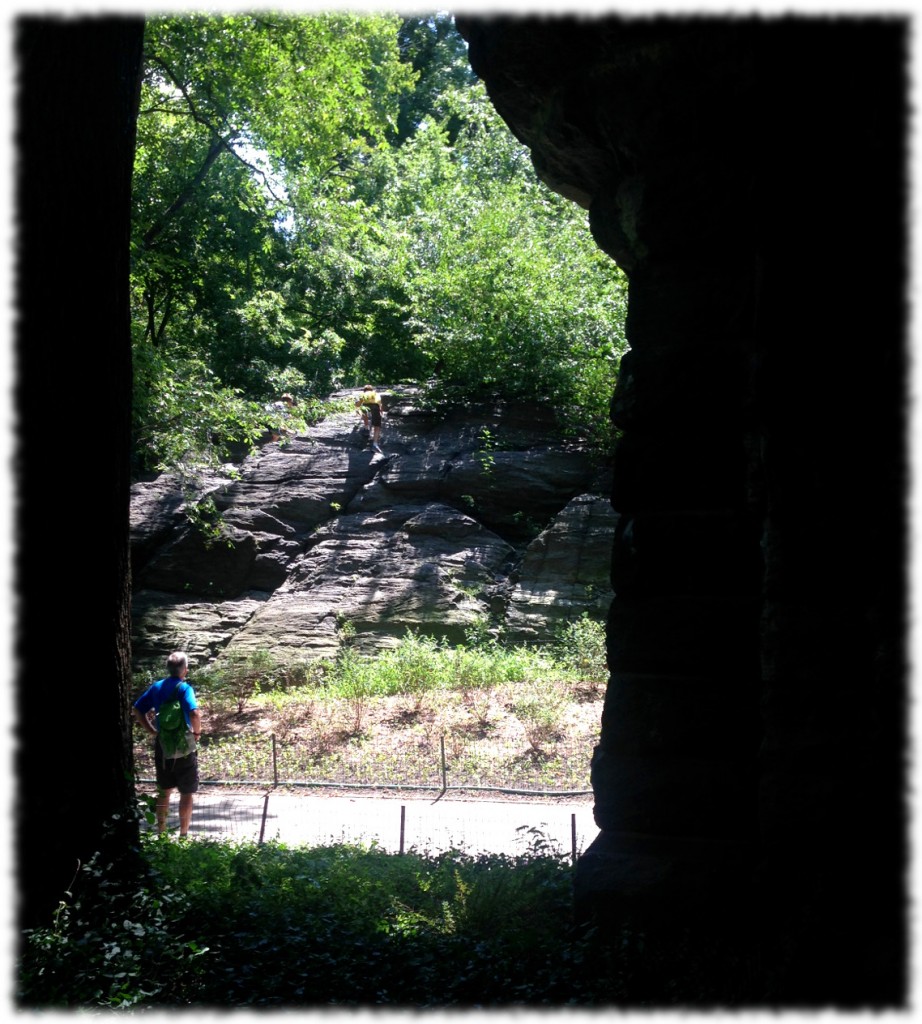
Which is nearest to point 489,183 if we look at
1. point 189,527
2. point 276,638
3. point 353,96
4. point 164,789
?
point 353,96

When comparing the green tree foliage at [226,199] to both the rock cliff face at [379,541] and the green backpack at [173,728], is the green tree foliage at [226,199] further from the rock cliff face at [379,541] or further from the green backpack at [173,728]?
the green backpack at [173,728]

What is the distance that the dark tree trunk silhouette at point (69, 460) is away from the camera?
591 cm

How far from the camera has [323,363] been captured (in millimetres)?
28734

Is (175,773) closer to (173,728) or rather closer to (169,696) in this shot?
(173,728)

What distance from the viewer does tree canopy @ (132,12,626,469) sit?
59.1 ft

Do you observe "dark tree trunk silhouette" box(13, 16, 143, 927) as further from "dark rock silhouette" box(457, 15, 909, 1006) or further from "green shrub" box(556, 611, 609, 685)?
"green shrub" box(556, 611, 609, 685)

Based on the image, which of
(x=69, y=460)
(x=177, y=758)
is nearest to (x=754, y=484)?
(x=69, y=460)

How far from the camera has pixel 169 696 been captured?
9.91m

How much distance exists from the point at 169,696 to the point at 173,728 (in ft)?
0.95

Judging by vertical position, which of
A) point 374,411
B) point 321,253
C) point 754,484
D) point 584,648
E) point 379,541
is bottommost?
point 584,648

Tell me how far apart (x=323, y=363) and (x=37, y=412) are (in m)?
23.0

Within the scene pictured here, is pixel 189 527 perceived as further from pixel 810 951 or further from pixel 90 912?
Answer: pixel 810 951

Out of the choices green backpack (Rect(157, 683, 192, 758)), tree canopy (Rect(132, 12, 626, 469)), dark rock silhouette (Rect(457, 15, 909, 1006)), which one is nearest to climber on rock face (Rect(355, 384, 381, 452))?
tree canopy (Rect(132, 12, 626, 469))

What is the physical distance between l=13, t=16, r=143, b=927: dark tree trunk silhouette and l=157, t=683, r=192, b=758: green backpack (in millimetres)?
3512
